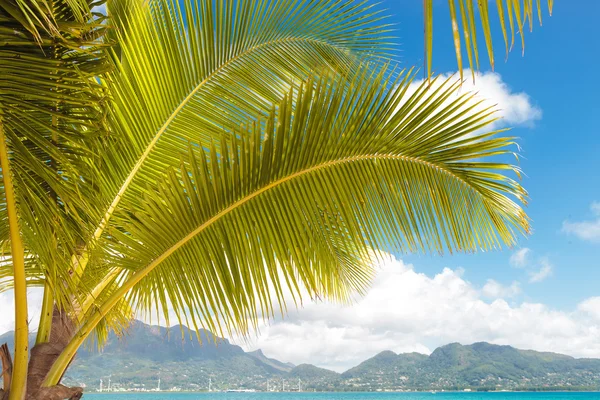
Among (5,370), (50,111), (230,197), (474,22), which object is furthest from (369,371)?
(474,22)

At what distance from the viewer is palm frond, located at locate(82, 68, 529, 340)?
2.56m

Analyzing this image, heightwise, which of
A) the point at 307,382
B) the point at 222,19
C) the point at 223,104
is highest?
the point at 222,19

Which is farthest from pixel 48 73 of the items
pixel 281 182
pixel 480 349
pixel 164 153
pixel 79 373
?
pixel 480 349

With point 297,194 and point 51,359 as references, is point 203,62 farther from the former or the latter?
point 51,359

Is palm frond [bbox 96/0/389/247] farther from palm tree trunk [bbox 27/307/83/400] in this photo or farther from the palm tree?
palm tree trunk [bbox 27/307/83/400]

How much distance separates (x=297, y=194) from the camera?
8.65 ft

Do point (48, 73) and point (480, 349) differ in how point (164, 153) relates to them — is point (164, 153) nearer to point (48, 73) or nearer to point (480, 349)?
point (48, 73)

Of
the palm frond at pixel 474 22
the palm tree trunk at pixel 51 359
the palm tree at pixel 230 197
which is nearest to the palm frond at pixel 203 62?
the palm tree at pixel 230 197

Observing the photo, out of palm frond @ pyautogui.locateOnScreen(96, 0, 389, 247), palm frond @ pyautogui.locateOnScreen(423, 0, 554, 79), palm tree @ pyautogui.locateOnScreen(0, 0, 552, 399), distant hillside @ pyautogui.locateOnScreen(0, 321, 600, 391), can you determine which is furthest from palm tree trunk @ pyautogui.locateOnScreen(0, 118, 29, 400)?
distant hillside @ pyautogui.locateOnScreen(0, 321, 600, 391)

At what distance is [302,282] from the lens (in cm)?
269

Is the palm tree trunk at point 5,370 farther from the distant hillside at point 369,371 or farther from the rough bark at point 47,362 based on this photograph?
the distant hillside at point 369,371

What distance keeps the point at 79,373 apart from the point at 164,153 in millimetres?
150689

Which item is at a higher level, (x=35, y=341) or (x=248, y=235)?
(x=248, y=235)

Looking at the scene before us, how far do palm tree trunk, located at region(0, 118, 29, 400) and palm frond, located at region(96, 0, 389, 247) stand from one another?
499 mm
